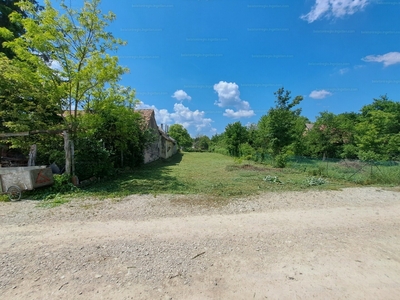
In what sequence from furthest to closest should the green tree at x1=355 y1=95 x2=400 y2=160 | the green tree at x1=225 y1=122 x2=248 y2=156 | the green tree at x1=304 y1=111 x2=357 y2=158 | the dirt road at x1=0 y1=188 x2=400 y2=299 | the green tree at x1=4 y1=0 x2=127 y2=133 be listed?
the green tree at x1=225 y1=122 x2=248 y2=156 < the green tree at x1=304 y1=111 x2=357 y2=158 < the green tree at x1=355 y1=95 x2=400 y2=160 < the green tree at x1=4 y1=0 x2=127 y2=133 < the dirt road at x1=0 y1=188 x2=400 y2=299

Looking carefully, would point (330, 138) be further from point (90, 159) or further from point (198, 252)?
point (198, 252)

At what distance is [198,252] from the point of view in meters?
3.09

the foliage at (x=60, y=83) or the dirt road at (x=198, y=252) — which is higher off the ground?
the foliage at (x=60, y=83)

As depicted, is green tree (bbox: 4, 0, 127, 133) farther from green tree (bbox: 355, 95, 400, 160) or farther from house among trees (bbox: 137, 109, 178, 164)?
green tree (bbox: 355, 95, 400, 160)

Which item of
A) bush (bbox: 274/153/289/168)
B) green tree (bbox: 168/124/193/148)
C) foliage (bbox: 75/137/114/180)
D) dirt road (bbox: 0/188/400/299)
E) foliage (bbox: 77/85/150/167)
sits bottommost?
dirt road (bbox: 0/188/400/299)

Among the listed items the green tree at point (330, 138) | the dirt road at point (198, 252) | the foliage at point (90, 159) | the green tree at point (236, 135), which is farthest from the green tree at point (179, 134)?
the dirt road at point (198, 252)

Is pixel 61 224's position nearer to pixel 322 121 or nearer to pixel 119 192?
pixel 119 192

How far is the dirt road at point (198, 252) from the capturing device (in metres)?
2.29

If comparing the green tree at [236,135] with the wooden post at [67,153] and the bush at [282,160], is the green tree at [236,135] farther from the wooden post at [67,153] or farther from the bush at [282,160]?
the wooden post at [67,153]

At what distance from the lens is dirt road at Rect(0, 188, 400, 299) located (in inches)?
90.2

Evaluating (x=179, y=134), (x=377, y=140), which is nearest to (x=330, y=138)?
(x=377, y=140)

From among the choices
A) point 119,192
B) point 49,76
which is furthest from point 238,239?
point 49,76

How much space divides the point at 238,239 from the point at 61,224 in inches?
152

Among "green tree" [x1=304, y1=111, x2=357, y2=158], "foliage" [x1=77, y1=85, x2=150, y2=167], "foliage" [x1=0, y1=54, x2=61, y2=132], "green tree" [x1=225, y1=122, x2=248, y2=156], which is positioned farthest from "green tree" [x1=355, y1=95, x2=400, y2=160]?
"foliage" [x1=0, y1=54, x2=61, y2=132]
